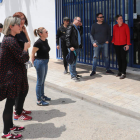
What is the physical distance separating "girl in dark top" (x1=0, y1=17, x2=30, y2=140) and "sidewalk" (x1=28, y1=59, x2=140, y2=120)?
220 centimetres

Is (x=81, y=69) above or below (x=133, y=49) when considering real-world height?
below

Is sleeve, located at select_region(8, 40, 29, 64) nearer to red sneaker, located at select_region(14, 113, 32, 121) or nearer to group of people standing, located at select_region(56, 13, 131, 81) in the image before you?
red sneaker, located at select_region(14, 113, 32, 121)

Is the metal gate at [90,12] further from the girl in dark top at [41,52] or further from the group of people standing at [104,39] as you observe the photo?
the girl in dark top at [41,52]

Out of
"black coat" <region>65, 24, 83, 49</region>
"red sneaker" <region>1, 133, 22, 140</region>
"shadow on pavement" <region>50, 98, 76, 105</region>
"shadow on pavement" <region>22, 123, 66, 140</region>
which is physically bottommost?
"shadow on pavement" <region>22, 123, 66, 140</region>

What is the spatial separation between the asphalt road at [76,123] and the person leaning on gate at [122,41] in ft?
7.52

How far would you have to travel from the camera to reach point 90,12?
8688 mm

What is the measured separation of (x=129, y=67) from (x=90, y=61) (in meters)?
1.46

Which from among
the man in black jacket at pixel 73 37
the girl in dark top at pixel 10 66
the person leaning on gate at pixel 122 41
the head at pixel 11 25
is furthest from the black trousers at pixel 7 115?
the person leaning on gate at pixel 122 41

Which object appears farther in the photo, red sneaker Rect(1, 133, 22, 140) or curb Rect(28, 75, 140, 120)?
curb Rect(28, 75, 140, 120)

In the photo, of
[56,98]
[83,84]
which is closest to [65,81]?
[83,84]

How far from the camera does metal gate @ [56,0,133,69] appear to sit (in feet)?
25.6

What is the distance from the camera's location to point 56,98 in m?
6.01

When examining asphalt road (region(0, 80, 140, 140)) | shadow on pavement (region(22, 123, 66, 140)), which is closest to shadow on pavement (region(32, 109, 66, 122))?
asphalt road (region(0, 80, 140, 140))

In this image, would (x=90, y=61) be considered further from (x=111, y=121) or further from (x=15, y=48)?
(x=15, y=48)
